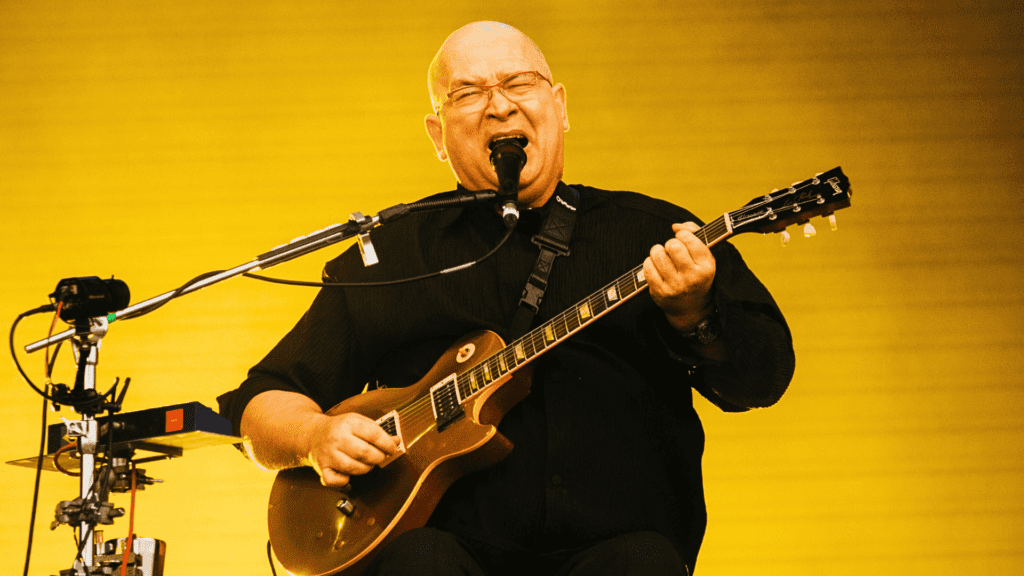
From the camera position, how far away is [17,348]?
11.0 ft

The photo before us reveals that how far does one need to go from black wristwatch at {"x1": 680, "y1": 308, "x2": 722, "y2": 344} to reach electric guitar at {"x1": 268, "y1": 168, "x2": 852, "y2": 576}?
13 cm

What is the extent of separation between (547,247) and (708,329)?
438 mm

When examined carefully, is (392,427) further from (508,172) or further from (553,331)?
(508,172)

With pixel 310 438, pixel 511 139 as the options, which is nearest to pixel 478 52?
pixel 511 139

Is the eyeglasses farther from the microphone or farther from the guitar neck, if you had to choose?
the guitar neck

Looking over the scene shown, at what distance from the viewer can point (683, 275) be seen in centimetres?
162

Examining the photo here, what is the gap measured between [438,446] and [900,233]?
1.95 meters

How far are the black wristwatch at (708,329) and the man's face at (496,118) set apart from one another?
1.93ft

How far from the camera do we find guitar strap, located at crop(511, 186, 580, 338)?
193 cm

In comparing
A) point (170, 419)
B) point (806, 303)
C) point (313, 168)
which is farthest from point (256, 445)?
point (806, 303)

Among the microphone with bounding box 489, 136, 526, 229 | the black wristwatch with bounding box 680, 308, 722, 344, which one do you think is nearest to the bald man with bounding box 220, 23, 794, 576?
the black wristwatch with bounding box 680, 308, 722, 344

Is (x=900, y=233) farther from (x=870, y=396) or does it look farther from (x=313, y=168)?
(x=313, y=168)

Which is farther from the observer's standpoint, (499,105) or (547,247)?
(499,105)

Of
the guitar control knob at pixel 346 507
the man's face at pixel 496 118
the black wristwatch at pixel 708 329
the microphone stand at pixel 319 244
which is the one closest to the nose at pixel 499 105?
the man's face at pixel 496 118
